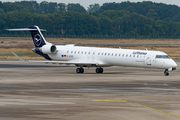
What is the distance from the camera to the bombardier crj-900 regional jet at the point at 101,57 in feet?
115

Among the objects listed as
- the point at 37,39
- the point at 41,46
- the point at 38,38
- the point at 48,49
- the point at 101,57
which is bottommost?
the point at 101,57

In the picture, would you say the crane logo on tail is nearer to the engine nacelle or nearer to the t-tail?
the t-tail

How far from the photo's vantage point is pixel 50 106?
17031 mm

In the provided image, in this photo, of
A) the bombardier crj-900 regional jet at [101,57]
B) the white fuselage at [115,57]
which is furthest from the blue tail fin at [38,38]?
the white fuselage at [115,57]

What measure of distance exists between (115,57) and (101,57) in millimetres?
1572

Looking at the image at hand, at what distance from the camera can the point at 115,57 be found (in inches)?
1449

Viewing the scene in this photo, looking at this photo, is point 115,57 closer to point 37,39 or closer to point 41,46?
point 41,46

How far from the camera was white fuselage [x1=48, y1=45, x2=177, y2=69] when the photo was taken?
34938 millimetres

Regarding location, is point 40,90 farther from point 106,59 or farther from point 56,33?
point 56,33

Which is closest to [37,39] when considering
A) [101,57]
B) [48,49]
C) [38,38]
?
[38,38]

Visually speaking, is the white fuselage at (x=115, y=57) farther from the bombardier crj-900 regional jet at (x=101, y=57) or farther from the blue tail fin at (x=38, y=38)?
the blue tail fin at (x=38, y=38)

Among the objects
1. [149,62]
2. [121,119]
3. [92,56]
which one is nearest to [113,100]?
[121,119]

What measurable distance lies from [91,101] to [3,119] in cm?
552

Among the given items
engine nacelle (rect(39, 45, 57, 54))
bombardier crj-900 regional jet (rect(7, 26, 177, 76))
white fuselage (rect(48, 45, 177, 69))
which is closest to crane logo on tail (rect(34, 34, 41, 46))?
bombardier crj-900 regional jet (rect(7, 26, 177, 76))
